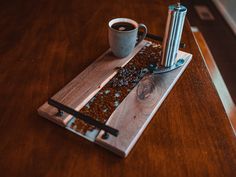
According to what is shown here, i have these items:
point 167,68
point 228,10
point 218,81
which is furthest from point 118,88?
point 228,10

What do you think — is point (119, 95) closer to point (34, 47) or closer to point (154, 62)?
point (154, 62)

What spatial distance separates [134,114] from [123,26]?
0.30 meters

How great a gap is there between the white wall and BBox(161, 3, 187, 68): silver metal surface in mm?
2090

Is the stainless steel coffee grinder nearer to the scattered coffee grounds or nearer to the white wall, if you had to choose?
the scattered coffee grounds

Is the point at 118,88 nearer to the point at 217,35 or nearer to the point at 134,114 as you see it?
the point at 134,114

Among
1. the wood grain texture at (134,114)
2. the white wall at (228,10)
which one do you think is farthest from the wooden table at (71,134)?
the white wall at (228,10)

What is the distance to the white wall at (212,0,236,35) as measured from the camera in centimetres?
254

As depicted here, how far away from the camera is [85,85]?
65 centimetres

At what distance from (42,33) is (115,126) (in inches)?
20.3

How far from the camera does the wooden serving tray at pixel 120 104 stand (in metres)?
0.52

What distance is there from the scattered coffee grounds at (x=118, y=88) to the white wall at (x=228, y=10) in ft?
6.80

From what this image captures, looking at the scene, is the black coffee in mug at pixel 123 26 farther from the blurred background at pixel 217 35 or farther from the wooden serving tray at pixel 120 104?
the blurred background at pixel 217 35

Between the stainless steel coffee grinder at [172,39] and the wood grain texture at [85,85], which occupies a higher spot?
the stainless steel coffee grinder at [172,39]

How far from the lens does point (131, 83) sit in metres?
0.66
